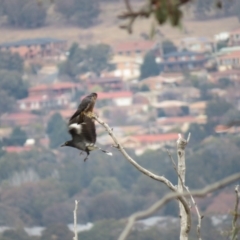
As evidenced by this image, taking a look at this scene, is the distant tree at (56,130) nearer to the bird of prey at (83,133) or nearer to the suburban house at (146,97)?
the suburban house at (146,97)

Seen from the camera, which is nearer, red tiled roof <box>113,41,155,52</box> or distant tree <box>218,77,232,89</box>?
distant tree <box>218,77,232,89</box>

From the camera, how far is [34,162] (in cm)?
6562

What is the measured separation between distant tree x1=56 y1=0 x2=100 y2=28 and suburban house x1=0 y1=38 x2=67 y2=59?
2.25 m

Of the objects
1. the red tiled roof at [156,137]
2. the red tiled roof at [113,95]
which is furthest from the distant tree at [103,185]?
the red tiled roof at [113,95]

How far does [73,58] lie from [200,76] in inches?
354

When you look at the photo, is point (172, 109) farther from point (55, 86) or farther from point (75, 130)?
point (75, 130)

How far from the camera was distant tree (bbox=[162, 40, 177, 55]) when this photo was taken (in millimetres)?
90062

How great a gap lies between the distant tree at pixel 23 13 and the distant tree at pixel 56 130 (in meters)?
11.9

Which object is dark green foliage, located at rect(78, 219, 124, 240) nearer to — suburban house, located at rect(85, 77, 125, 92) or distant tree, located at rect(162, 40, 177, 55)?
suburban house, located at rect(85, 77, 125, 92)

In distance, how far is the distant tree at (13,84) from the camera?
257 ft

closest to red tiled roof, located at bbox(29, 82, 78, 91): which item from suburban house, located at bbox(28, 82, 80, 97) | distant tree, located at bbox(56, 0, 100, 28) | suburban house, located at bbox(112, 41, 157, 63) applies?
suburban house, located at bbox(28, 82, 80, 97)

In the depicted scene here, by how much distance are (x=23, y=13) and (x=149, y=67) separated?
9254 millimetres

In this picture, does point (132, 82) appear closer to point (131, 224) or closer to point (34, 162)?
point (34, 162)

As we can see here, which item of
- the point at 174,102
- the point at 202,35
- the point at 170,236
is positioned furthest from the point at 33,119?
the point at 170,236
